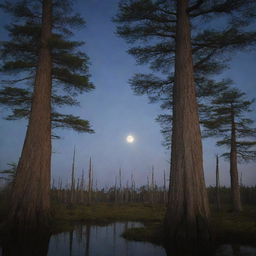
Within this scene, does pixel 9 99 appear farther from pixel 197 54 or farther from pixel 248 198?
pixel 248 198

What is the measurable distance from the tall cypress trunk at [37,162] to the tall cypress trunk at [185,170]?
15.9 feet

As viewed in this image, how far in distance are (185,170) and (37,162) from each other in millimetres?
5710

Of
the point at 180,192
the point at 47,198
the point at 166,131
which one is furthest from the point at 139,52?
the point at 47,198

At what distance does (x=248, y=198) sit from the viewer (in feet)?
135

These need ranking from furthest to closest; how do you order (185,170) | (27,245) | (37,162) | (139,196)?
1. (139,196)
2. (37,162)
3. (185,170)
4. (27,245)

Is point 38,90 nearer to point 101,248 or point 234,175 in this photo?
point 101,248

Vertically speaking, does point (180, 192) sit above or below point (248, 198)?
above

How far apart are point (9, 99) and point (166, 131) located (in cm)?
764

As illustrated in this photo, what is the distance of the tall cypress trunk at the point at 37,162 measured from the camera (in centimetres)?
823

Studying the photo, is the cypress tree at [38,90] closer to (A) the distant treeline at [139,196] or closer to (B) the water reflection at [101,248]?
(B) the water reflection at [101,248]

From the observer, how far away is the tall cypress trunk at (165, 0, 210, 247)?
627 centimetres

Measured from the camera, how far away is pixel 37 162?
352 inches

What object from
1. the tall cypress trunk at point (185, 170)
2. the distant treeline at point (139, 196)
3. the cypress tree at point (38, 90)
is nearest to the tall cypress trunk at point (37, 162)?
the cypress tree at point (38, 90)

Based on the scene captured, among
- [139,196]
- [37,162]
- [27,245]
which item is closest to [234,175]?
[37,162]
